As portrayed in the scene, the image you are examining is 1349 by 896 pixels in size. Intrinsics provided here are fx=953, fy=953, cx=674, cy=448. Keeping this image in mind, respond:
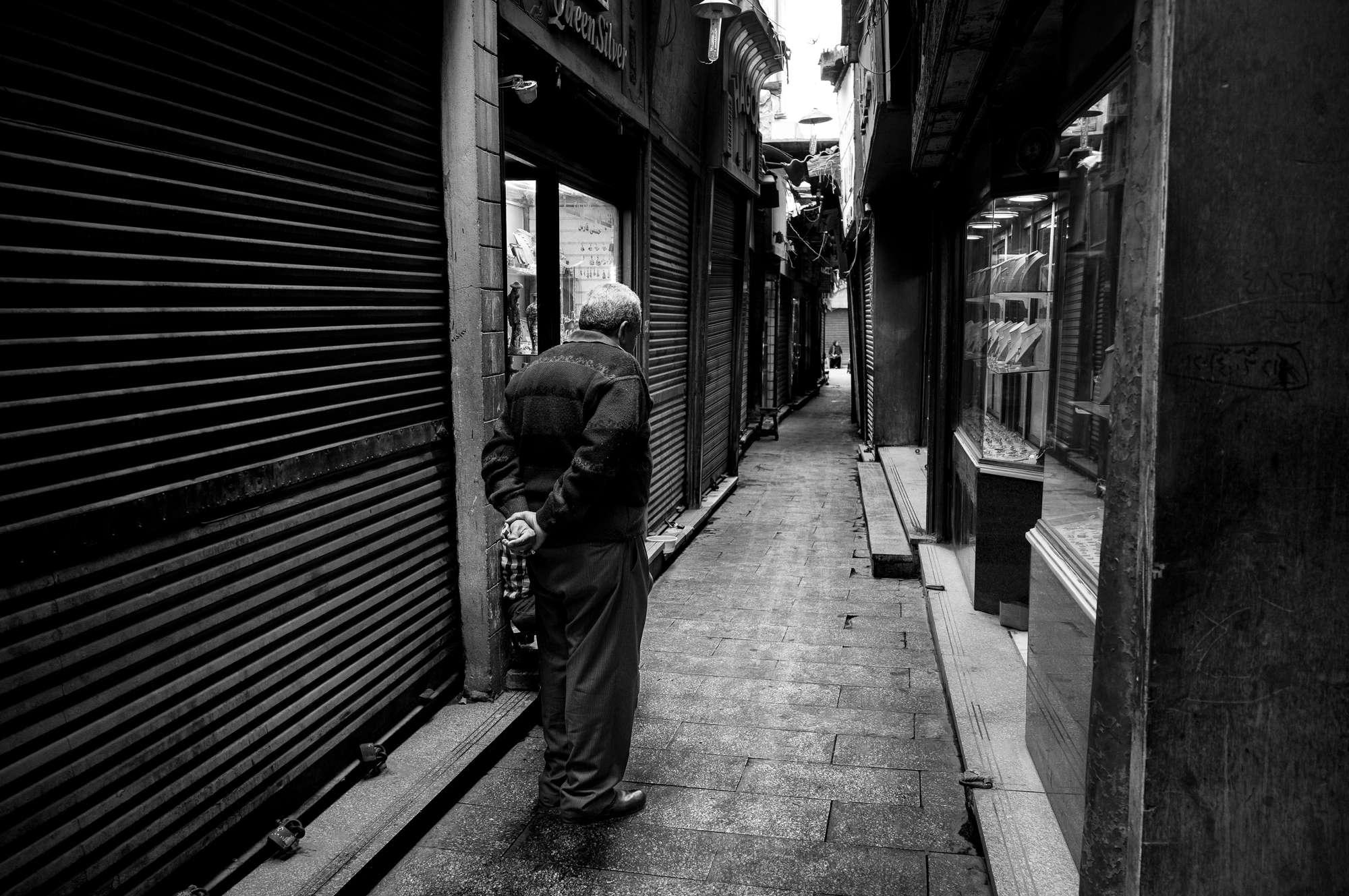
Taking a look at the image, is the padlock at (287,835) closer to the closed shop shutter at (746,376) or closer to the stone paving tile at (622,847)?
the stone paving tile at (622,847)

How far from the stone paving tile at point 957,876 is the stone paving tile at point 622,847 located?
0.82 metres

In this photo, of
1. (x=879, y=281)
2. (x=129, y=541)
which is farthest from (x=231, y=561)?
(x=879, y=281)

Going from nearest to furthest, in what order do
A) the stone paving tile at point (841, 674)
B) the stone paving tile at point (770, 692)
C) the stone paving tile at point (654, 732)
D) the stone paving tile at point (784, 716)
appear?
1. the stone paving tile at point (654, 732)
2. the stone paving tile at point (784, 716)
3. the stone paving tile at point (770, 692)
4. the stone paving tile at point (841, 674)

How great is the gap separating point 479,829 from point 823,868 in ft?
4.54

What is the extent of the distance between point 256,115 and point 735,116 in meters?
8.49

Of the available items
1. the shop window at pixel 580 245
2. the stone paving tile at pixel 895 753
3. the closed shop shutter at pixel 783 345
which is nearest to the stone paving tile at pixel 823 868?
the stone paving tile at pixel 895 753

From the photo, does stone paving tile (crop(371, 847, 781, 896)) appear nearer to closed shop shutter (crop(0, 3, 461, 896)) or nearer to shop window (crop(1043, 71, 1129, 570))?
closed shop shutter (crop(0, 3, 461, 896))

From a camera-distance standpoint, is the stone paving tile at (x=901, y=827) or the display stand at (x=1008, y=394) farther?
the display stand at (x=1008, y=394)

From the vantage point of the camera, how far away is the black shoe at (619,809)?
12.7 feet

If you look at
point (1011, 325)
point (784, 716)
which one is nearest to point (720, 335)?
point (1011, 325)

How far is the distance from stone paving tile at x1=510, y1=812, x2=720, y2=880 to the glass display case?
9.17 feet

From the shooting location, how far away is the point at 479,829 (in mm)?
3873

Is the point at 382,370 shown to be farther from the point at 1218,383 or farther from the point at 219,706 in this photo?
the point at 1218,383

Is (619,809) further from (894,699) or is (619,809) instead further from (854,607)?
(854,607)
